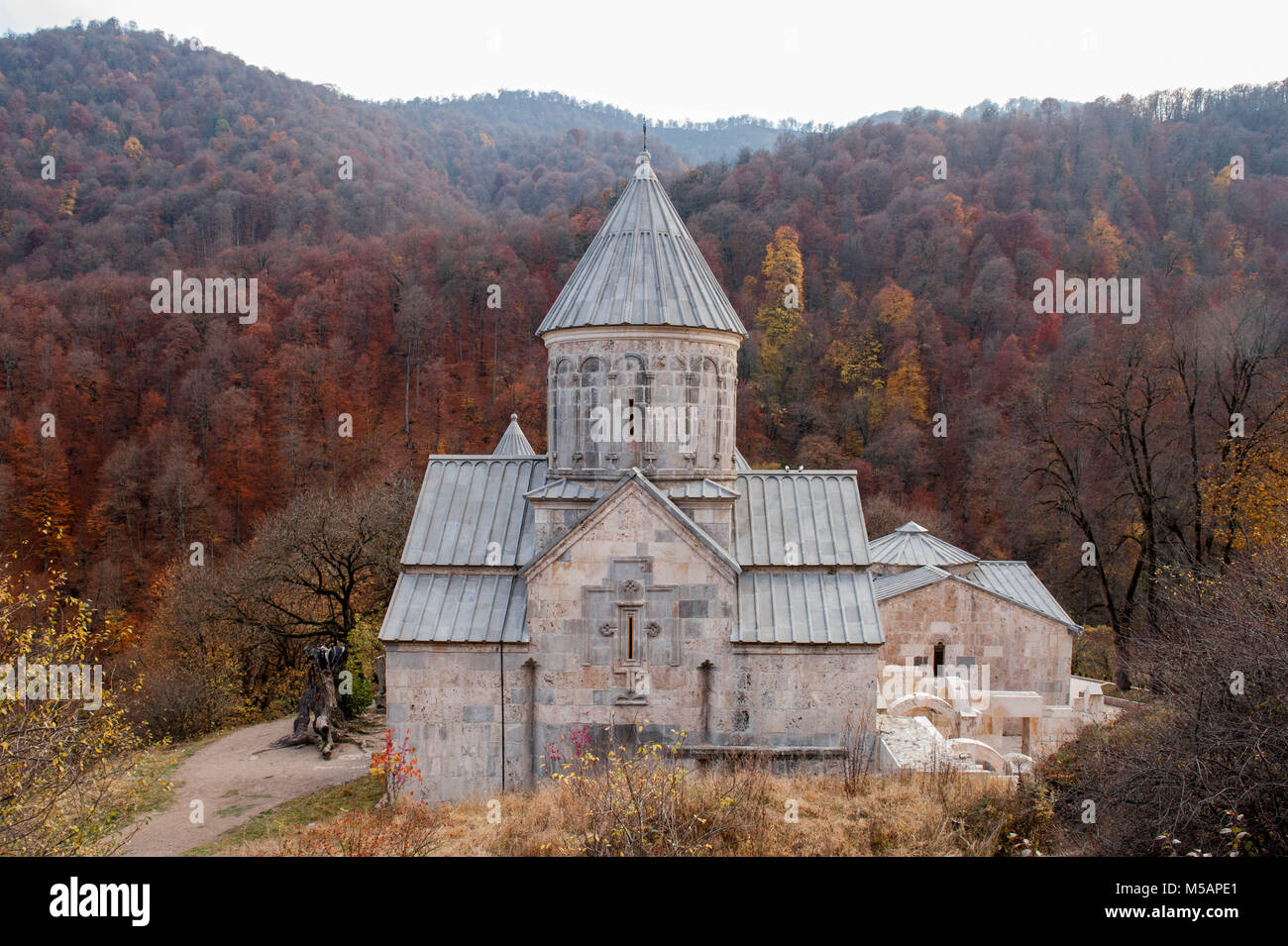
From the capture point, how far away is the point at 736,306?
55781 millimetres

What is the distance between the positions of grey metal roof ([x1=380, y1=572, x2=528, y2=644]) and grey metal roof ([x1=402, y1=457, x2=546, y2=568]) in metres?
0.31

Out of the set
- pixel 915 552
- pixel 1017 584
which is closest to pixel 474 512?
pixel 915 552

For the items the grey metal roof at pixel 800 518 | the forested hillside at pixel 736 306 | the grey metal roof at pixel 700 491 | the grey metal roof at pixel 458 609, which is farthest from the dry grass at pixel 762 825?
the forested hillside at pixel 736 306

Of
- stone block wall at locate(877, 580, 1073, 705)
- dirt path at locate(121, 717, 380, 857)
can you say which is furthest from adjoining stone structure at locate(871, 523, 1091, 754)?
dirt path at locate(121, 717, 380, 857)

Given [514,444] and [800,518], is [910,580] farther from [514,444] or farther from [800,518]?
[514,444]

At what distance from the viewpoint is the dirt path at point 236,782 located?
518 inches

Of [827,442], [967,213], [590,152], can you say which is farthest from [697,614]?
[590,152]

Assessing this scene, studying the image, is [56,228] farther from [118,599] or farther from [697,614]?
[697,614]

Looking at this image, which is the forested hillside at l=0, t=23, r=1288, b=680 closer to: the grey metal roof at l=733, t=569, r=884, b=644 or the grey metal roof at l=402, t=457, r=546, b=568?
the grey metal roof at l=733, t=569, r=884, b=644

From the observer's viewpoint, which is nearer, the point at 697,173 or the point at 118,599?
the point at 118,599

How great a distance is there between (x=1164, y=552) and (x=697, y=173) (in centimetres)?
5151

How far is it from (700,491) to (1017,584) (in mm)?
11381

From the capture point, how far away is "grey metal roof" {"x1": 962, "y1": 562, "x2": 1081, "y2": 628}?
19.4 metres
